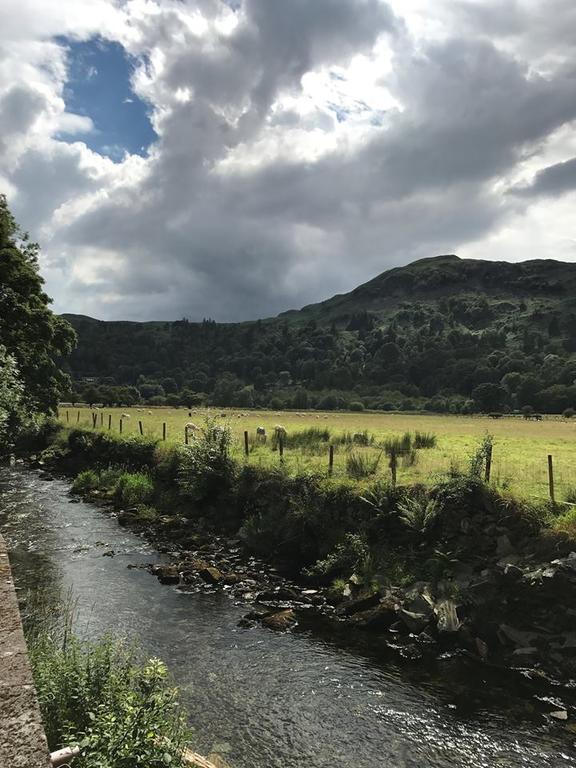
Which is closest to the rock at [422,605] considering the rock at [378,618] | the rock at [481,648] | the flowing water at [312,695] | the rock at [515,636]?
the rock at [378,618]

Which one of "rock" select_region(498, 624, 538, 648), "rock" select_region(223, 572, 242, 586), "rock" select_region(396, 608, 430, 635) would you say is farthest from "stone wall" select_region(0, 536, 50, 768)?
"rock" select_region(223, 572, 242, 586)

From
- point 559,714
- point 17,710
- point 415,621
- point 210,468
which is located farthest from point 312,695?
point 210,468

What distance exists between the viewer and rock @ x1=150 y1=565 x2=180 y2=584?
20.5 meters

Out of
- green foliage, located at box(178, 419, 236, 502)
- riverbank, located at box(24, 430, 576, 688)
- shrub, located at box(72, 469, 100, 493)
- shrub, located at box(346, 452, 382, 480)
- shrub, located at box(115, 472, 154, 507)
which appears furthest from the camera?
shrub, located at box(72, 469, 100, 493)

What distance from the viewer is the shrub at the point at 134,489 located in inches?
1298

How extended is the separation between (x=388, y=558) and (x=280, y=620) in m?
5.13

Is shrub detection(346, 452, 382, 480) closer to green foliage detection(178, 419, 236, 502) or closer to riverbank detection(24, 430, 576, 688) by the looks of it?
riverbank detection(24, 430, 576, 688)

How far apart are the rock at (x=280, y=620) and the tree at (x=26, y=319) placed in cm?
1904

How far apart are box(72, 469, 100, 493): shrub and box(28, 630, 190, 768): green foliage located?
93.5ft

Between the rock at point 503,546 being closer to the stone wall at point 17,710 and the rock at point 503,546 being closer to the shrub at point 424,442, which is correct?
the stone wall at point 17,710

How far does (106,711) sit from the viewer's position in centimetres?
740

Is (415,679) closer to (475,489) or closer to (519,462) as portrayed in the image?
(475,489)

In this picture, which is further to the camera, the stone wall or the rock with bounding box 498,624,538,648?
the rock with bounding box 498,624,538,648

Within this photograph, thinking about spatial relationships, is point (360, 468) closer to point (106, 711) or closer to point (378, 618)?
point (378, 618)
